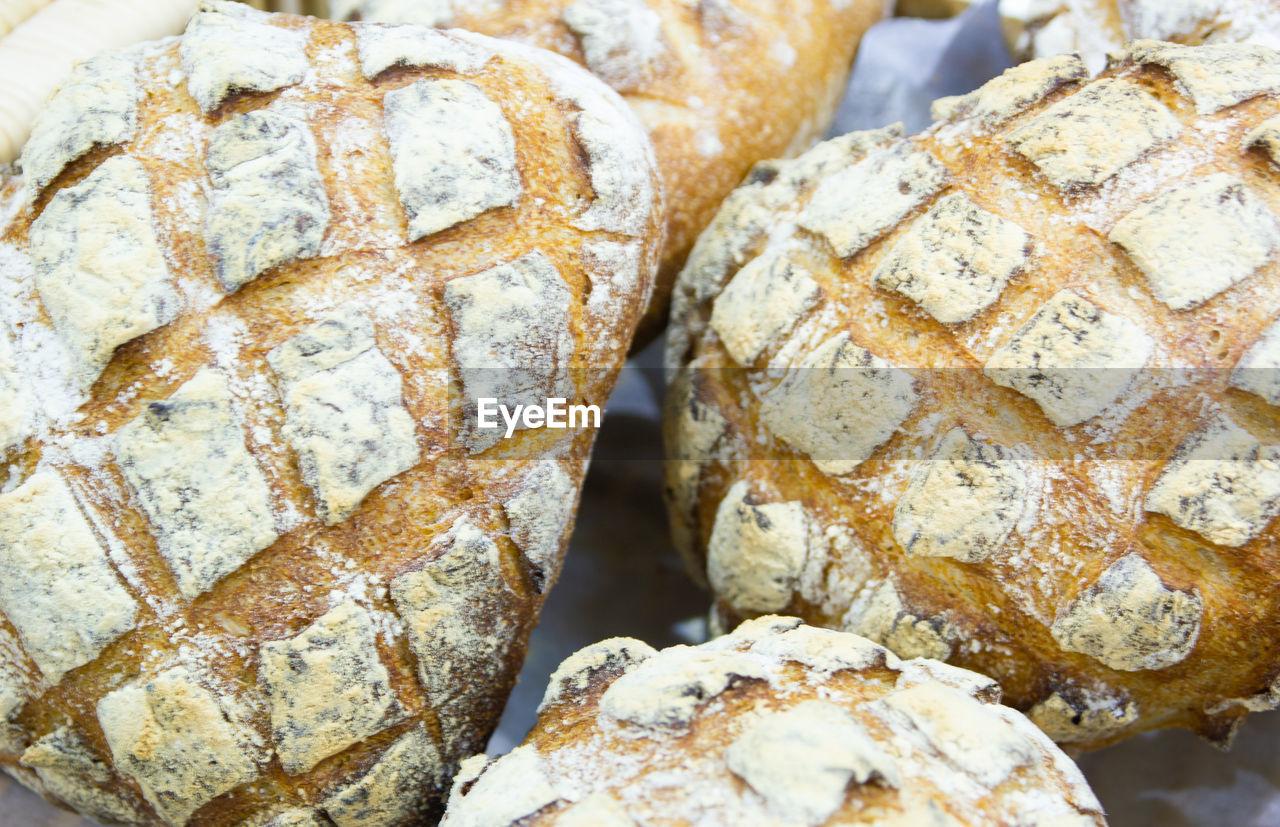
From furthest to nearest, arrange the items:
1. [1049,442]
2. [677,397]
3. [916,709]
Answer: [677,397], [1049,442], [916,709]

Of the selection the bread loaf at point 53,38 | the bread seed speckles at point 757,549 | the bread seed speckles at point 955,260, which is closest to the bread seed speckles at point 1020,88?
the bread seed speckles at point 955,260

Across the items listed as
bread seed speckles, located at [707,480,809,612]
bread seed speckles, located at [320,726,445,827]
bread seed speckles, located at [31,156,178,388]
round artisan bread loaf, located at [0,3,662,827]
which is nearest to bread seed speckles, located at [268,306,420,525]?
round artisan bread loaf, located at [0,3,662,827]

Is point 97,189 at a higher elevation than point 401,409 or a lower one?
higher

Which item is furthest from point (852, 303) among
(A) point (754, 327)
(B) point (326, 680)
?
(B) point (326, 680)

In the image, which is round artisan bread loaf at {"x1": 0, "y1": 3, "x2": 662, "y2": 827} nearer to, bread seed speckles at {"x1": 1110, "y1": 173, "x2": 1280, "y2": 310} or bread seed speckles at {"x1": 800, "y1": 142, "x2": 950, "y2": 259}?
bread seed speckles at {"x1": 800, "y1": 142, "x2": 950, "y2": 259}

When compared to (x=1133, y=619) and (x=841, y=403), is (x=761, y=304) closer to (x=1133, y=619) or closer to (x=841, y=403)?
(x=841, y=403)

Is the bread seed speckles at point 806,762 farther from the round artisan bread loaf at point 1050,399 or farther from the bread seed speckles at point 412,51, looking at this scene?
the bread seed speckles at point 412,51

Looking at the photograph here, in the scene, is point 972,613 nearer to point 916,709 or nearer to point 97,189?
point 916,709

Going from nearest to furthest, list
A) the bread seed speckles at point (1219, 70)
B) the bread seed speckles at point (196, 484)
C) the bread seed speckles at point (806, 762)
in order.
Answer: the bread seed speckles at point (806, 762) < the bread seed speckles at point (196, 484) < the bread seed speckles at point (1219, 70)
